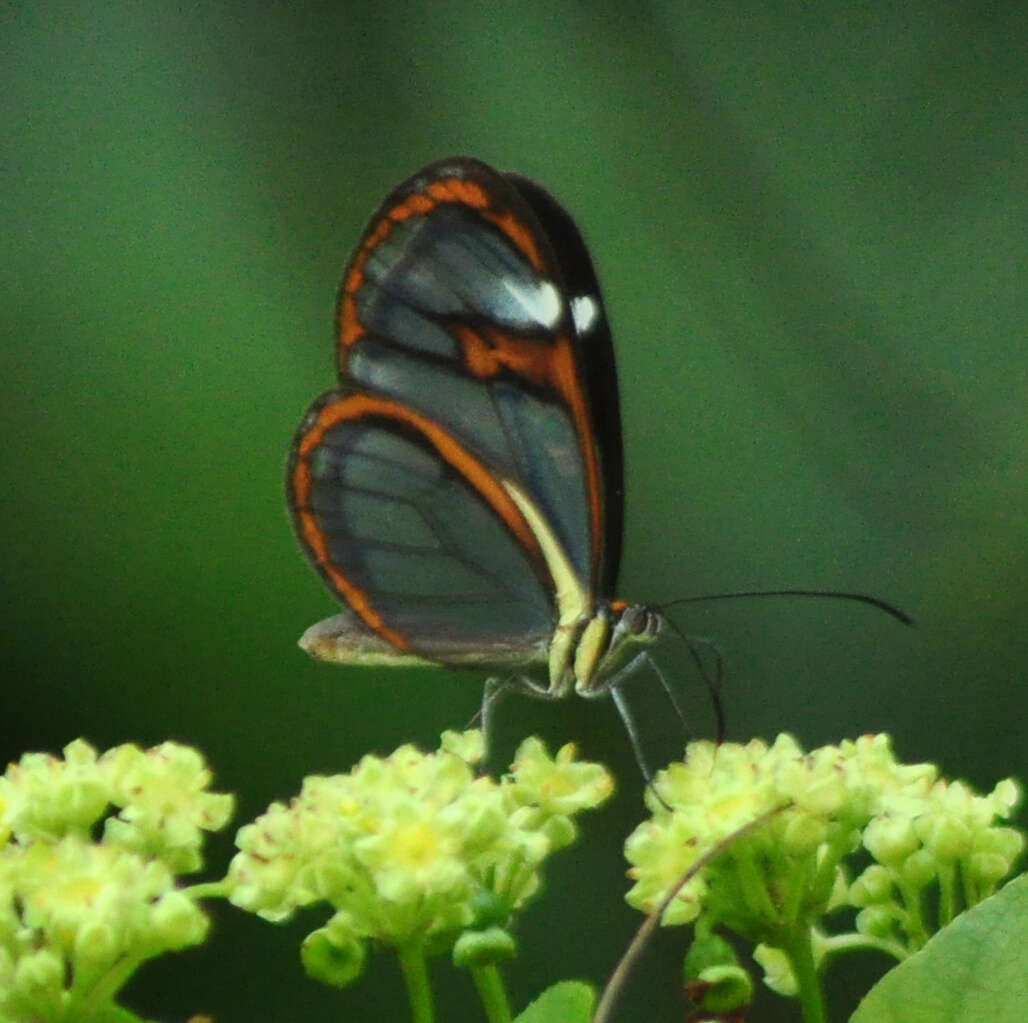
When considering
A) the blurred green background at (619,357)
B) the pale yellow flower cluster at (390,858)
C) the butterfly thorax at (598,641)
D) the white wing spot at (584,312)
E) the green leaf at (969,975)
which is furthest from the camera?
the blurred green background at (619,357)

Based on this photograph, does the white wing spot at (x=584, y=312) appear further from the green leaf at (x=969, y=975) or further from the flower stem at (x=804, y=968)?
the green leaf at (x=969, y=975)

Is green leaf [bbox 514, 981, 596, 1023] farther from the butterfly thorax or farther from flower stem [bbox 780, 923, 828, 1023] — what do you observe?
the butterfly thorax

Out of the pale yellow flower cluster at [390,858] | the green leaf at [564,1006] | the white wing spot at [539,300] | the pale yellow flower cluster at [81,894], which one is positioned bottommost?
the green leaf at [564,1006]

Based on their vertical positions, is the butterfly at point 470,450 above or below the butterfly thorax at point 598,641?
above

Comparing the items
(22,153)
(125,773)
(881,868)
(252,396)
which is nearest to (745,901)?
(881,868)

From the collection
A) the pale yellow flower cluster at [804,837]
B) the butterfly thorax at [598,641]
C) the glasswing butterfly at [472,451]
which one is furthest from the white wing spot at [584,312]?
the pale yellow flower cluster at [804,837]

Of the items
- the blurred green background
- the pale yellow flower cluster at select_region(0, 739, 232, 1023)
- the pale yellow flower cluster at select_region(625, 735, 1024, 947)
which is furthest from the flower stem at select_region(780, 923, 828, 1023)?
the blurred green background

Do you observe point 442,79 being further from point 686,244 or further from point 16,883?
point 16,883

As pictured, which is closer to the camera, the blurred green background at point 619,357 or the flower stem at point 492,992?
the flower stem at point 492,992
